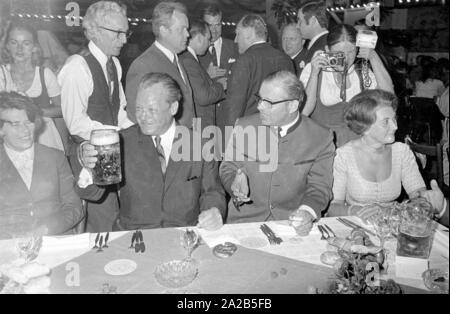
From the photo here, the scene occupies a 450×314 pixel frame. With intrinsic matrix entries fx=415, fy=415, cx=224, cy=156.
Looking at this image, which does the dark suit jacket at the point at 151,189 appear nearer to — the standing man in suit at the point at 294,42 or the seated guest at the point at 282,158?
the seated guest at the point at 282,158

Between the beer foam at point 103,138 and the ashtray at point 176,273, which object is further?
the beer foam at point 103,138

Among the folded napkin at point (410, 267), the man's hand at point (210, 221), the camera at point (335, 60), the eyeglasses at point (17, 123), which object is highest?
the camera at point (335, 60)

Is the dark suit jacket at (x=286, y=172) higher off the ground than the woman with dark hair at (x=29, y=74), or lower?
lower

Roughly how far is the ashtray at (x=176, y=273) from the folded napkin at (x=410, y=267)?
→ 0.72m

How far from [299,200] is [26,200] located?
1397 mm

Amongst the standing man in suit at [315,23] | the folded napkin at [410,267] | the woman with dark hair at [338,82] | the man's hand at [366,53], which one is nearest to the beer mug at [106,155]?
the folded napkin at [410,267]

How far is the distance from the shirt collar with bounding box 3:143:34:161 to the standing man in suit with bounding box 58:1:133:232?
52 centimetres

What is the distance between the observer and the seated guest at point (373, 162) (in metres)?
2.18

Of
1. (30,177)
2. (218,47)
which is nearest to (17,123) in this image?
(30,177)

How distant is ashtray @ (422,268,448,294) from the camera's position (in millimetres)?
1355

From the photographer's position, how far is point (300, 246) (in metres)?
1.63

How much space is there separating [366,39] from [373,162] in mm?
949
